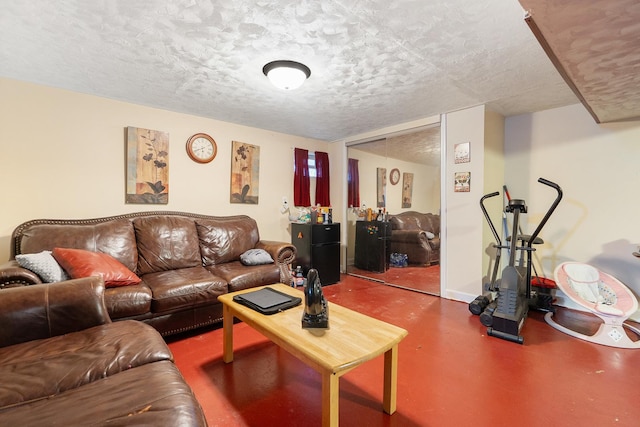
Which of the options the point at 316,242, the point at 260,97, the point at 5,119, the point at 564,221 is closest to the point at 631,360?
the point at 564,221

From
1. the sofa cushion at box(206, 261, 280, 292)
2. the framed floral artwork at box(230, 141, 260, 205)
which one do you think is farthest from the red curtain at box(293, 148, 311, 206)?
the sofa cushion at box(206, 261, 280, 292)

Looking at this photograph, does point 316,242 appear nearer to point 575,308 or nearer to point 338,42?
point 338,42

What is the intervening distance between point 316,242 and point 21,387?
3.10 m

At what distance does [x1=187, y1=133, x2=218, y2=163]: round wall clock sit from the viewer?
341cm

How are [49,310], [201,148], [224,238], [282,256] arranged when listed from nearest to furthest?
[49,310] → [282,256] → [224,238] → [201,148]

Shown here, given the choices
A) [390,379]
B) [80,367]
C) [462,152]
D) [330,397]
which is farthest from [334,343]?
[462,152]

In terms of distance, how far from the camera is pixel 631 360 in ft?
6.41

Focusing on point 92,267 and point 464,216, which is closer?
point 92,267

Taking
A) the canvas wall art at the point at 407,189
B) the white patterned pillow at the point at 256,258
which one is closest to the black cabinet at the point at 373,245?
the canvas wall art at the point at 407,189

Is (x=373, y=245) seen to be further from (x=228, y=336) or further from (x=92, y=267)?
→ (x=92, y=267)

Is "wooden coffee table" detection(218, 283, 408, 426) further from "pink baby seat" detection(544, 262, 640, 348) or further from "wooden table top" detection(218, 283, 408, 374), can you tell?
"pink baby seat" detection(544, 262, 640, 348)

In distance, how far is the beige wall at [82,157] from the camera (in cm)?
247

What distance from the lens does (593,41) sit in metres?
1.29

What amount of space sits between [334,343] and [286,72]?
6.40 feet
